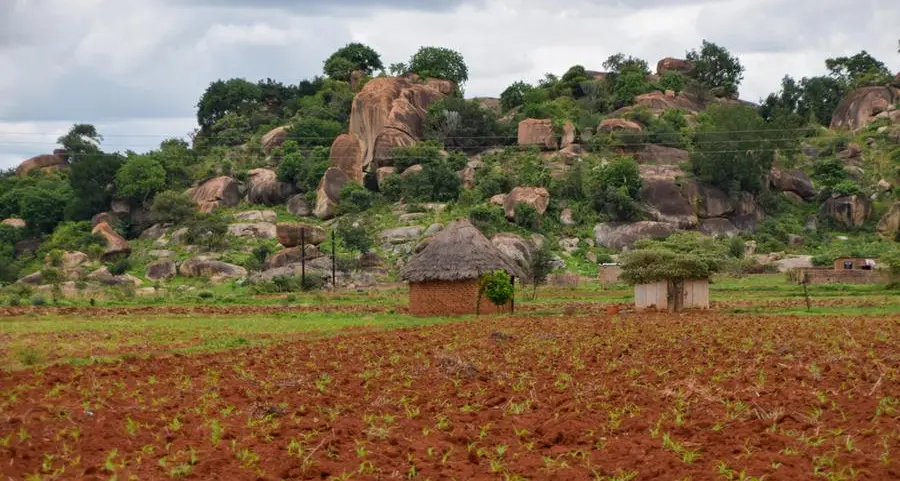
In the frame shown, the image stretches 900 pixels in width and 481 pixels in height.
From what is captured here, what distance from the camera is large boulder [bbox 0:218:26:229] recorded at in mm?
71731

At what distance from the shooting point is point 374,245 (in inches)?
2394

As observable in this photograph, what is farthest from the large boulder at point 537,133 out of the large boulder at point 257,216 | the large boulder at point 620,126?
the large boulder at point 257,216

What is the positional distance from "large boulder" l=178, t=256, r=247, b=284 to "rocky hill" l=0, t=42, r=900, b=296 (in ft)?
0.38

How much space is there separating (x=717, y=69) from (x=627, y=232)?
41.4m

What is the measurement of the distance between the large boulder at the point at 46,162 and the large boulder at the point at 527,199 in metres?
40.9

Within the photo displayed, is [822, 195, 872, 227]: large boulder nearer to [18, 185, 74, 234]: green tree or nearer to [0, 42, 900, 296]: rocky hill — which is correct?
[0, 42, 900, 296]: rocky hill

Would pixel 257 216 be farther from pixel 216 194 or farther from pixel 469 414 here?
pixel 469 414

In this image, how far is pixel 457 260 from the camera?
3603cm

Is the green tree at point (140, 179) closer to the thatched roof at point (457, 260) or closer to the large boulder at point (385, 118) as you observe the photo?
the large boulder at point (385, 118)

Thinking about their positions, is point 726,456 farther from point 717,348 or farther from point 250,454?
point 717,348

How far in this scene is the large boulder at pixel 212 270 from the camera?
5678 centimetres

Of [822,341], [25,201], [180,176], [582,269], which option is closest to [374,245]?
[582,269]

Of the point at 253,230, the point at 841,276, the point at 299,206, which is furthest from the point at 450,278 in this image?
the point at 299,206

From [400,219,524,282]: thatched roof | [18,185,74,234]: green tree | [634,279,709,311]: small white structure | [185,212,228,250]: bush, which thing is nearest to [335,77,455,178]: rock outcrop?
[185,212,228,250]: bush
